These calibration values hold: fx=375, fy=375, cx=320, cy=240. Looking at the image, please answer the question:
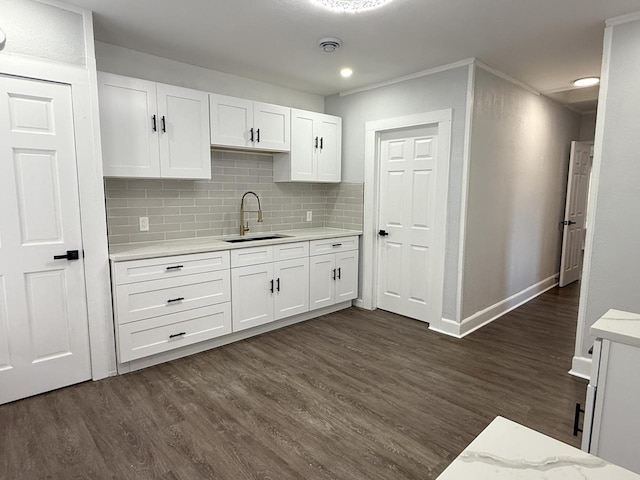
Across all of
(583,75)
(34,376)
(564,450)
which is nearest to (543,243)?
(583,75)

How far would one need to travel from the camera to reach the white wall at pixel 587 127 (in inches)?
222

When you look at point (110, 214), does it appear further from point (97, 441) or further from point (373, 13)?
point (373, 13)

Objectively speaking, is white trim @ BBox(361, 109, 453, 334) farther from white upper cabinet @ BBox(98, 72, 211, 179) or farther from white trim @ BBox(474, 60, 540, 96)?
white upper cabinet @ BBox(98, 72, 211, 179)

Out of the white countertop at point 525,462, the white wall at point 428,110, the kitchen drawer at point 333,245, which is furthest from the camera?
the kitchen drawer at point 333,245

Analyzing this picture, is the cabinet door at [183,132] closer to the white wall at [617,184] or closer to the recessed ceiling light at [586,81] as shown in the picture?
→ the white wall at [617,184]

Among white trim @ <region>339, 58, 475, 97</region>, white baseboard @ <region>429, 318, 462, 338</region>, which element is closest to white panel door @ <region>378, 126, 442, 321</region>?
white baseboard @ <region>429, 318, 462, 338</region>

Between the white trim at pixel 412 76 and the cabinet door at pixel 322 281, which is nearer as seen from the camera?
the white trim at pixel 412 76

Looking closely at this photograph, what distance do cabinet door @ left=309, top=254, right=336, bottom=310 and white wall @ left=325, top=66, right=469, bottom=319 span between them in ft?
3.54

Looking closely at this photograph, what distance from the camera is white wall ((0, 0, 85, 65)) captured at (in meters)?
2.28

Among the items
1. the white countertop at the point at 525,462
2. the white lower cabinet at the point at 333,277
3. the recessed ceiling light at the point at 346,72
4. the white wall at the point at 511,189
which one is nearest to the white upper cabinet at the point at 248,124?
the recessed ceiling light at the point at 346,72

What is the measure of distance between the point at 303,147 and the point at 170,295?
211cm

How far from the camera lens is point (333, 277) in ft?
13.9

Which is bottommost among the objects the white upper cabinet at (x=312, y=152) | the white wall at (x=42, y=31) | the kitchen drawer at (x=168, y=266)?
the kitchen drawer at (x=168, y=266)

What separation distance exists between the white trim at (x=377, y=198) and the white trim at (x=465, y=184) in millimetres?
165
